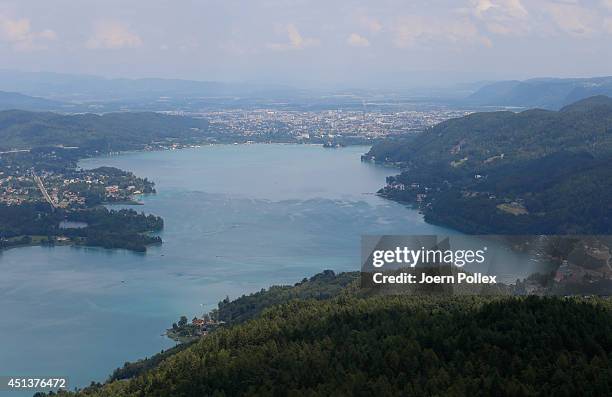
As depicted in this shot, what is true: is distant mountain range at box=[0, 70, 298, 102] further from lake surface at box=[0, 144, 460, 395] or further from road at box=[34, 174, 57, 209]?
lake surface at box=[0, 144, 460, 395]

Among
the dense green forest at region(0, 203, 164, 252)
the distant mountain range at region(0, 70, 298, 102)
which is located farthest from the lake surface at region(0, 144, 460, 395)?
the distant mountain range at region(0, 70, 298, 102)

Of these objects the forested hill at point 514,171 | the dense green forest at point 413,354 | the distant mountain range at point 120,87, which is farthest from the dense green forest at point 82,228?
the distant mountain range at point 120,87

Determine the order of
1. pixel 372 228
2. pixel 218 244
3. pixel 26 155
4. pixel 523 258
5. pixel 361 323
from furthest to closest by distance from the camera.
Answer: pixel 26 155, pixel 372 228, pixel 218 244, pixel 523 258, pixel 361 323

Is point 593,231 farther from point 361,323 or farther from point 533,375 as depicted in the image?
point 533,375

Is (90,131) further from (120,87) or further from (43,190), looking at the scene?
(120,87)

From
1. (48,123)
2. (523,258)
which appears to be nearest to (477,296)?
(523,258)

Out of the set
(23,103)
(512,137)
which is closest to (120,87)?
(23,103)
